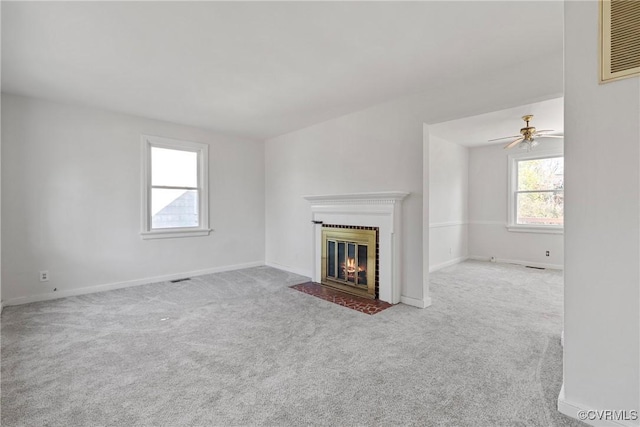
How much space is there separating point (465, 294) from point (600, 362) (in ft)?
7.81

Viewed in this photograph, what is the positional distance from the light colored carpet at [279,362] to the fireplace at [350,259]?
1.96ft

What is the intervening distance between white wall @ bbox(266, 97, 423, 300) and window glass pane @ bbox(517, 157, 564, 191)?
3763mm

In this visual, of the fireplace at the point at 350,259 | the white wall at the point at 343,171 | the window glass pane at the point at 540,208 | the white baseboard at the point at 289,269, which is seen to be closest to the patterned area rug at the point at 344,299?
the fireplace at the point at 350,259

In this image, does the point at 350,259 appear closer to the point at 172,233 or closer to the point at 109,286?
the point at 172,233

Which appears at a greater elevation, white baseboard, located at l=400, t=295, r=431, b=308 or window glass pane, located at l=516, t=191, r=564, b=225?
window glass pane, located at l=516, t=191, r=564, b=225

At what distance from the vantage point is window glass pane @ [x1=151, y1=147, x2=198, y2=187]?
4.61m

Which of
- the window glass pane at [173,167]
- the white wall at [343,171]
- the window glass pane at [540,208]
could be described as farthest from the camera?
the window glass pane at [540,208]

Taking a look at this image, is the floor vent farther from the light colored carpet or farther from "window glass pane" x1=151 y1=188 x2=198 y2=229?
"window glass pane" x1=151 y1=188 x2=198 y2=229

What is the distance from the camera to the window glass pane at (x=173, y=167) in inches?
181

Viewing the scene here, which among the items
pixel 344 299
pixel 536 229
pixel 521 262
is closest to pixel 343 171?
pixel 344 299

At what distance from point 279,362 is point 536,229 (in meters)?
5.66

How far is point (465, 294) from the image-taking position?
12.7ft

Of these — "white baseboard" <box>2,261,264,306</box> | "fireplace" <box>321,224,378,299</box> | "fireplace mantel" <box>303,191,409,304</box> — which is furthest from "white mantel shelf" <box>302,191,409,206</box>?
"white baseboard" <box>2,261,264,306</box>

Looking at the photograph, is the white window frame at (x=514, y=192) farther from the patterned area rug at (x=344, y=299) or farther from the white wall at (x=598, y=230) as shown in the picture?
the white wall at (x=598, y=230)
